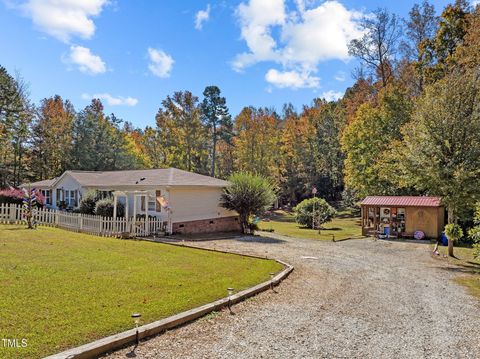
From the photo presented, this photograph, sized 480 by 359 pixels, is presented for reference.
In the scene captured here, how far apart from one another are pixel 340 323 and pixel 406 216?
20.1 metres

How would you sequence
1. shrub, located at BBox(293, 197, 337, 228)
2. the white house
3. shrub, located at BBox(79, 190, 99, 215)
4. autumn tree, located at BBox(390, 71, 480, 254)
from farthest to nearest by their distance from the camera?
shrub, located at BBox(293, 197, 337, 228)
shrub, located at BBox(79, 190, 99, 215)
the white house
autumn tree, located at BBox(390, 71, 480, 254)

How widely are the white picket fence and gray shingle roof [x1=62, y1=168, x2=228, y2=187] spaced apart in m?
2.63

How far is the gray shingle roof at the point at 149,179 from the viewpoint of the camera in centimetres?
2248

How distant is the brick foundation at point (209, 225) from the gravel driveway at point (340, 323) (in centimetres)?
1102

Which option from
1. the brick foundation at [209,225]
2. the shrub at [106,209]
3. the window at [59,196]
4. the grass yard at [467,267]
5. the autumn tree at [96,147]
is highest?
the autumn tree at [96,147]

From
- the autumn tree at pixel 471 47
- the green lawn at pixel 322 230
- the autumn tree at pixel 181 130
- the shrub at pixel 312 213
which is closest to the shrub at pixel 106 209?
the green lawn at pixel 322 230

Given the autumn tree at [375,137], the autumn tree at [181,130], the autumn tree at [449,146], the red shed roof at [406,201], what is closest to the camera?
the autumn tree at [449,146]

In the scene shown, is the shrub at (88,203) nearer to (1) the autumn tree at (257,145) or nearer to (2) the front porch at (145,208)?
(2) the front porch at (145,208)

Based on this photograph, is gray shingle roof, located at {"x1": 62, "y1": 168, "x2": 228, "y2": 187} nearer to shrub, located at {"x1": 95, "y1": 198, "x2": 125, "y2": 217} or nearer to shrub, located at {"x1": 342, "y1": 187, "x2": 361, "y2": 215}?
shrub, located at {"x1": 95, "y1": 198, "x2": 125, "y2": 217}

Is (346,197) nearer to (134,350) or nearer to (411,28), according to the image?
(411,28)


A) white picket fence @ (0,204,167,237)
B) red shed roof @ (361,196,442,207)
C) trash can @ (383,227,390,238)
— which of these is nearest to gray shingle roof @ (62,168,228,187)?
white picket fence @ (0,204,167,237)

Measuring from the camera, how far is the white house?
70.4 ft

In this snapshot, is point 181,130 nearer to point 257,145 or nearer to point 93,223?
point 257,145

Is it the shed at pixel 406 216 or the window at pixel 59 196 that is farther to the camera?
the window at pixel 59 196
